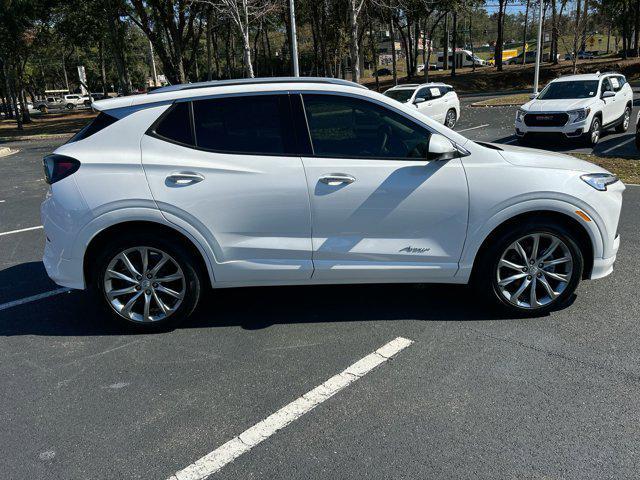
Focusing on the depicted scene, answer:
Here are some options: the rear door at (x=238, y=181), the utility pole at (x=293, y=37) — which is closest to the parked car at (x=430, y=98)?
the utility pole at (x=293, y=37)

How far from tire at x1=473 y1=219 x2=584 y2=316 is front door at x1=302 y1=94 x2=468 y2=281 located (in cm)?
29

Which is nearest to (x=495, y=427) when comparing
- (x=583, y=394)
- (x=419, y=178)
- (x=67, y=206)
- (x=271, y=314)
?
(x=583, y=394)

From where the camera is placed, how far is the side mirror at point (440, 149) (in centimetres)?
375

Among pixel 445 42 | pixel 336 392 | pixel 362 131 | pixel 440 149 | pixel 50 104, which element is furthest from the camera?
pixel 50 104

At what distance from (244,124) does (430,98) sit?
14646mm

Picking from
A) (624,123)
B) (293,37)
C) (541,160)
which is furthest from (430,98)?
(541,160)

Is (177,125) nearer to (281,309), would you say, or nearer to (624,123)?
(281,309)

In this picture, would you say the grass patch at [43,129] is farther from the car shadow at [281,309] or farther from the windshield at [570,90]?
the car shadow at [281,309]

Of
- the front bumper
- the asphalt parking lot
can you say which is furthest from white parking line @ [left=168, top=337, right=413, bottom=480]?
the front bumper

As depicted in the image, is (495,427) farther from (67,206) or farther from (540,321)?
(67,206)

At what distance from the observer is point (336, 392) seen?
3.27m

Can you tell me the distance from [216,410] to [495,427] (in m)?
1.56

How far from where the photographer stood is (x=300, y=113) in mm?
3973

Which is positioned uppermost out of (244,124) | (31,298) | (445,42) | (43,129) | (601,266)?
(445,42)
